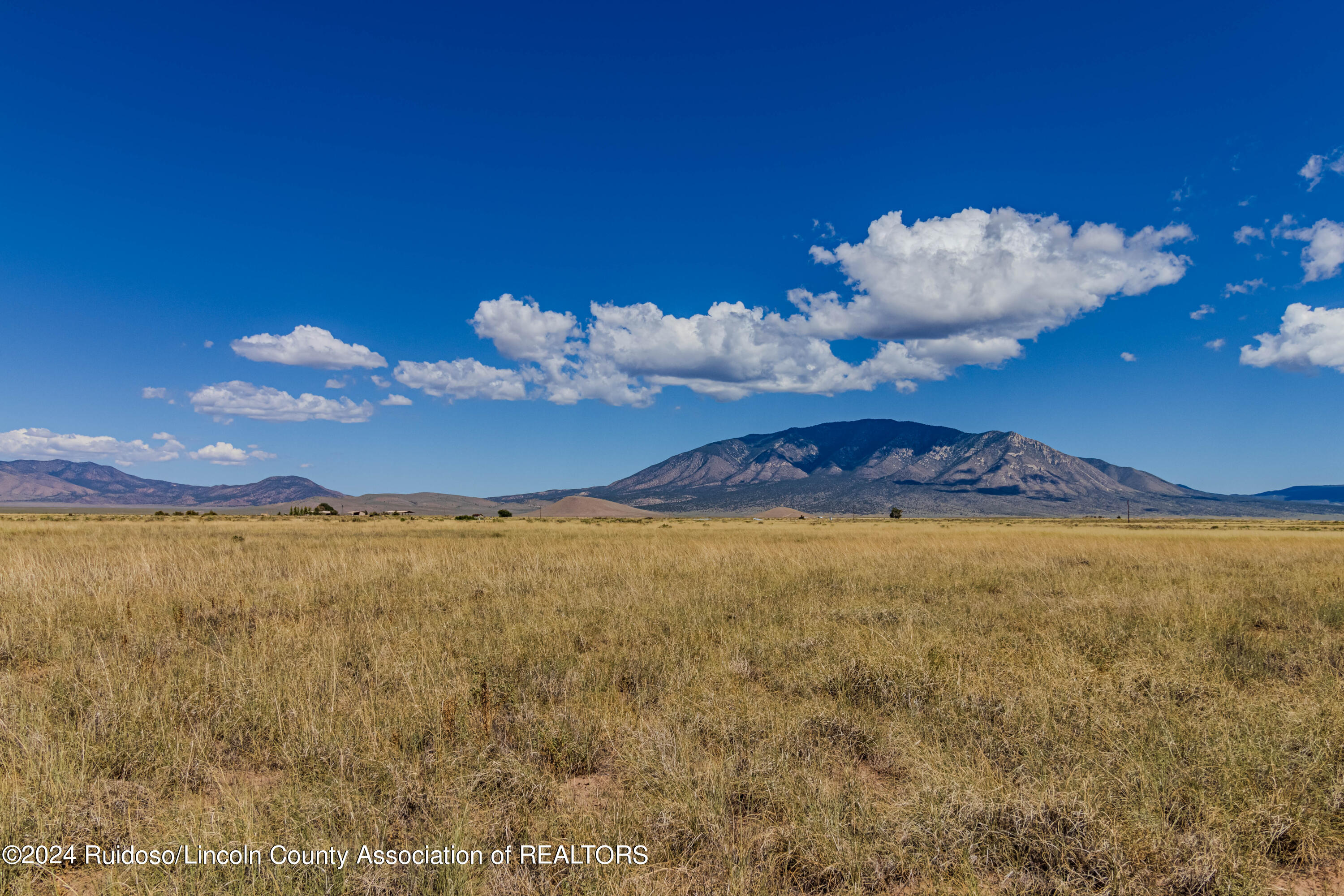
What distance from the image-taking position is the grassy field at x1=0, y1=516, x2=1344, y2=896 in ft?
11.1

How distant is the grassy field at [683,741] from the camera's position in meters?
3.40

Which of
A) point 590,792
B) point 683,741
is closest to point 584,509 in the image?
point 683,741

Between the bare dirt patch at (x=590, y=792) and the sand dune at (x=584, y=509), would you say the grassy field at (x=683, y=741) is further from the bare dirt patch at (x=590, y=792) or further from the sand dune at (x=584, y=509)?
the sand dune at (x=584, y=509)

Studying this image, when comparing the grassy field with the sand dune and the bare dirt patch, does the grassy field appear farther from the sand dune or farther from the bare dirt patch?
the sand dune

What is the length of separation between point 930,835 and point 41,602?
42.5ft

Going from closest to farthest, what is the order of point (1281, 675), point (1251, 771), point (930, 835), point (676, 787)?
1. point (930, 835)
2. point (676, 787)
3. point (1251, 771)
4. point (1281, 675)

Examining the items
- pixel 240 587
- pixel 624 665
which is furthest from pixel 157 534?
pixel 624 665

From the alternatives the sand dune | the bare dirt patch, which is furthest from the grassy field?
the sand dune

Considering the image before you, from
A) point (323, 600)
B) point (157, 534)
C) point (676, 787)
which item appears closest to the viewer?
point (676, 787)

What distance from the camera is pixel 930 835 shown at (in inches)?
141

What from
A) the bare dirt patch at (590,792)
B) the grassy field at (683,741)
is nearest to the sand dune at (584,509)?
the grassy field at (683,741)

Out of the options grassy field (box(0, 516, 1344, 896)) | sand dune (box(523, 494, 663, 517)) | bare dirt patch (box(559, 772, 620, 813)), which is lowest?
sand dune (box(523, 494, 663, 517))

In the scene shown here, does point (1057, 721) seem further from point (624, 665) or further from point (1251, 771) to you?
point (624, 665)

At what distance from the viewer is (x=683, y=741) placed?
4723mm
